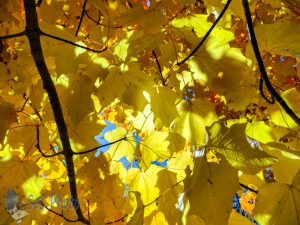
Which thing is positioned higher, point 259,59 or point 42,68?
point 42,68

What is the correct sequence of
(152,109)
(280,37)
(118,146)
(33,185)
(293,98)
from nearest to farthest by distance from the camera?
1. (280,37)
2. (293,98)
3. (152,109)
4. (33,185)
5. (118,146)

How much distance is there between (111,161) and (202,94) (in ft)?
1.88

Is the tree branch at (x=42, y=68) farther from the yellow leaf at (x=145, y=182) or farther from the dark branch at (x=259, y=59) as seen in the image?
the dark branch at (x=259, y=59)

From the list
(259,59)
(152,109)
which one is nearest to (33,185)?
(152,109)

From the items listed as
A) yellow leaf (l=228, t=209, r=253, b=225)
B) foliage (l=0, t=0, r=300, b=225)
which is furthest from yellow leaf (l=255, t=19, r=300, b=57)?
yellow leaf (l=228, t=209, r=253, b=225)

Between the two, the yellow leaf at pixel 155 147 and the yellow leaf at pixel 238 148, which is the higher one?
the yellow leaf at pixel 155 147

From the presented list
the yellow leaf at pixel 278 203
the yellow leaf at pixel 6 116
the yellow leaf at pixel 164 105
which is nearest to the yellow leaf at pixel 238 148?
the yellow leaf at pixel 278 203

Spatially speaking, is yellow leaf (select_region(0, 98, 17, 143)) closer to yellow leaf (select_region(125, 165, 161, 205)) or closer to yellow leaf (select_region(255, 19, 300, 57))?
yellow leaf (select_region(125, 165, 161, 205))

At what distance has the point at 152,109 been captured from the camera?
1594 millimetres

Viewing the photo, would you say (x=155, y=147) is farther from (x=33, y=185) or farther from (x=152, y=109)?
(x=33, y=185)

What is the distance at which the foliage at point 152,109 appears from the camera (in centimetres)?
110

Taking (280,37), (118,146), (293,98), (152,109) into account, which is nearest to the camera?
(280,37)

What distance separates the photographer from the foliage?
43.3 inches

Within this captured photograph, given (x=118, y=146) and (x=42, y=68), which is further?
(x=118, y=146)
